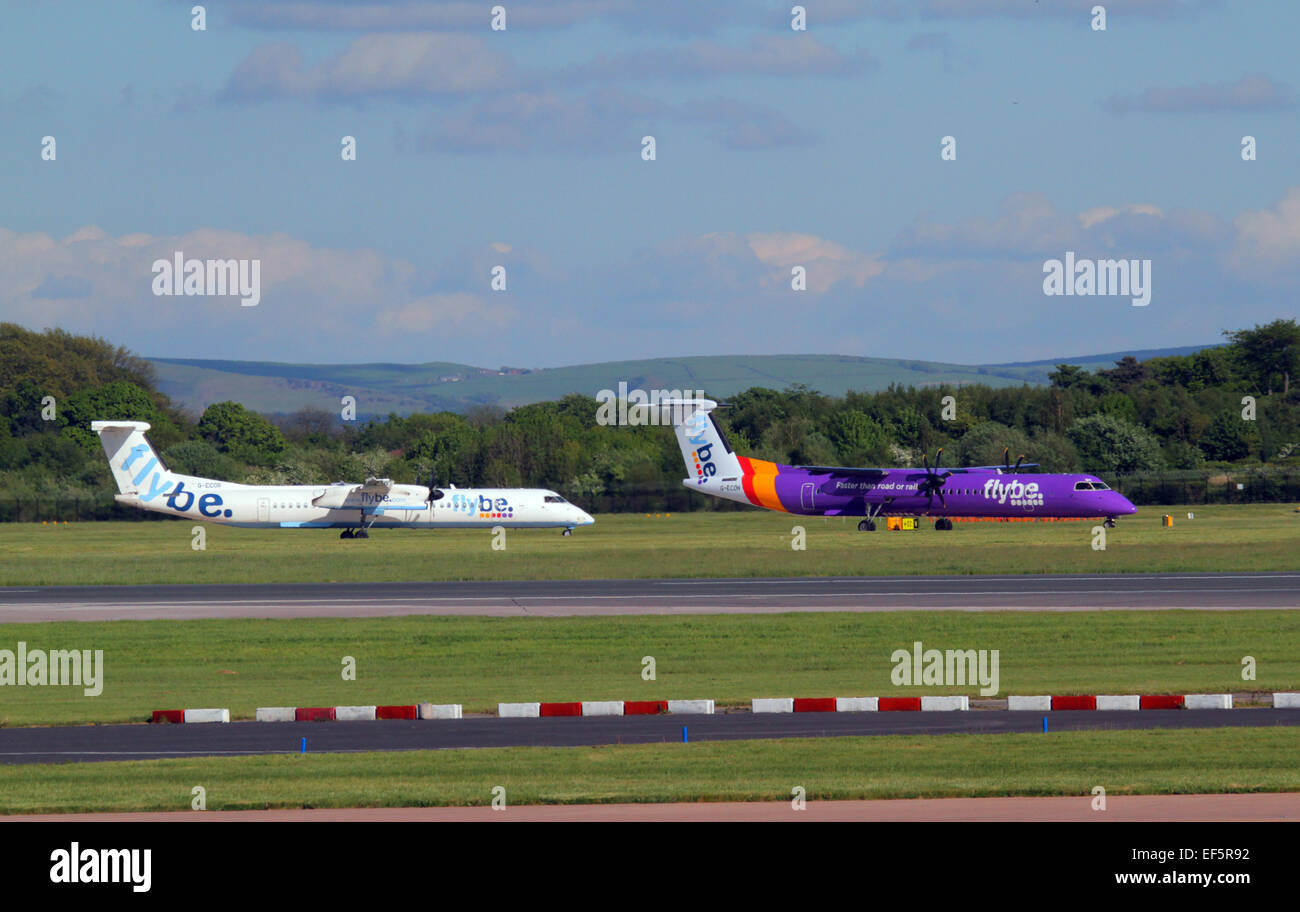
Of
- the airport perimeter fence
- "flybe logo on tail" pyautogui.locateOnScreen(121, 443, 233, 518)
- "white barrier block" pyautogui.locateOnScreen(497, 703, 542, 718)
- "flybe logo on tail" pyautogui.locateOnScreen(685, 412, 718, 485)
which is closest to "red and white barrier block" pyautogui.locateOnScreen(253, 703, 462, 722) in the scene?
"white barrier block" pyautogui.locateOnScreen(497, 703, 542, 718)

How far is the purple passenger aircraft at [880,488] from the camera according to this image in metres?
65.6

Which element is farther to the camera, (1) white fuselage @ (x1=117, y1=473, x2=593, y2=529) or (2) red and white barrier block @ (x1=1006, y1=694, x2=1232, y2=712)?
(1) white fuselage @ (x1=117, y1=473, x2=593, y2=529)

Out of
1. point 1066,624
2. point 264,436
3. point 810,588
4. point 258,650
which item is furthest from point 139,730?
point 264,436

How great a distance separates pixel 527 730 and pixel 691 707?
2.82m

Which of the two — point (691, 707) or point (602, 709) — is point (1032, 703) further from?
point (602, 709)

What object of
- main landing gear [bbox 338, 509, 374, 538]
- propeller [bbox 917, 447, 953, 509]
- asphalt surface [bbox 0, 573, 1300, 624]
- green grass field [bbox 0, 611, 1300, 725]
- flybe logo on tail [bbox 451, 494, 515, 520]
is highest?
propeller [bbox 917, 447, 953, 509]

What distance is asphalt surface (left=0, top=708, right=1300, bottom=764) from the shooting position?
744 inches

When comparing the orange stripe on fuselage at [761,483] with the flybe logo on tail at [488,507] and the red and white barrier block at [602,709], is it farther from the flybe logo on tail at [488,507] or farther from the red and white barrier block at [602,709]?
the red and white barrier block at [602,709]

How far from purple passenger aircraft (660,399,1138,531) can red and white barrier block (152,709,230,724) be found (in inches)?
2000

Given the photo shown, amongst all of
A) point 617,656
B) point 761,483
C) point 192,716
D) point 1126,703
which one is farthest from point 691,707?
point 761,483

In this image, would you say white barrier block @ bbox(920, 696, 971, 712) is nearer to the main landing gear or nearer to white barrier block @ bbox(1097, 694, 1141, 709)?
white barrier block @ bbox(1097, 694, 1141, 709)

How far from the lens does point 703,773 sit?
53.3 ft
